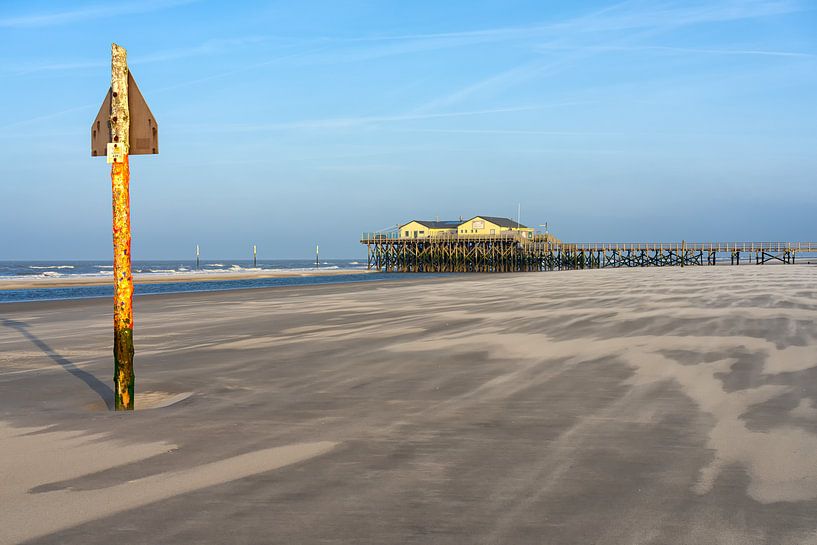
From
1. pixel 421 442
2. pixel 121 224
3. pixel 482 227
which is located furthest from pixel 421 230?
pixel 421 442

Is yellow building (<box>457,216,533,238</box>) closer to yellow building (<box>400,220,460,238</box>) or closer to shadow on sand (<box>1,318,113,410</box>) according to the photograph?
yellow building (<box>400,220,460,238</box>)

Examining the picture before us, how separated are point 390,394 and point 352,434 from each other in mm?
1687

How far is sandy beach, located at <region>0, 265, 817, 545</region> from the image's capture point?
3621 millimetres

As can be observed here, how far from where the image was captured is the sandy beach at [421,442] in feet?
11.9

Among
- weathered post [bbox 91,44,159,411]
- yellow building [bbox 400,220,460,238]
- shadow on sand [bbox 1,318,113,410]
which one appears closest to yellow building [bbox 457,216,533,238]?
yellow building [bbox 400,220,460,238]

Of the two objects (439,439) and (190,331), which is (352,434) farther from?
(190,331)

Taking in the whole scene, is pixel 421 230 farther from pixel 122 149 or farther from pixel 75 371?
pixel 122 149

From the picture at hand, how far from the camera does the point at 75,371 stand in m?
9.01

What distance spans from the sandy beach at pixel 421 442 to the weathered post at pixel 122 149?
0.71m

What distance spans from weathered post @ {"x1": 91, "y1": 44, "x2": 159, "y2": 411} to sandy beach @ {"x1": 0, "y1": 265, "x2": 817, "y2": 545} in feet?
2.32

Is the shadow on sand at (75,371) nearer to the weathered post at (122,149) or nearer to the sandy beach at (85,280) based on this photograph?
the weathered post at (122,149)

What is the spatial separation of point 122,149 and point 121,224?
0.70 metres

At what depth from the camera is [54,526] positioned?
3.61 metres

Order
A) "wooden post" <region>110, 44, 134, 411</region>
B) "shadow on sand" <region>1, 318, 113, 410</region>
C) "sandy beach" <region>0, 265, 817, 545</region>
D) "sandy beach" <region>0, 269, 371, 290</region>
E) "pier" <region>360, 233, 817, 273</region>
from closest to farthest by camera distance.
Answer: "sandy beach" <region>0, 265, 817, 545</region> < "wooden post" <region>110, 44, 134, 411</region> < "shadow on sand" <region>1, 318, 113, 410</region> < "sandy beach" <region>0, 269, 371, 290</region> < "pier" <region>360, 233, 817, 273</region>
